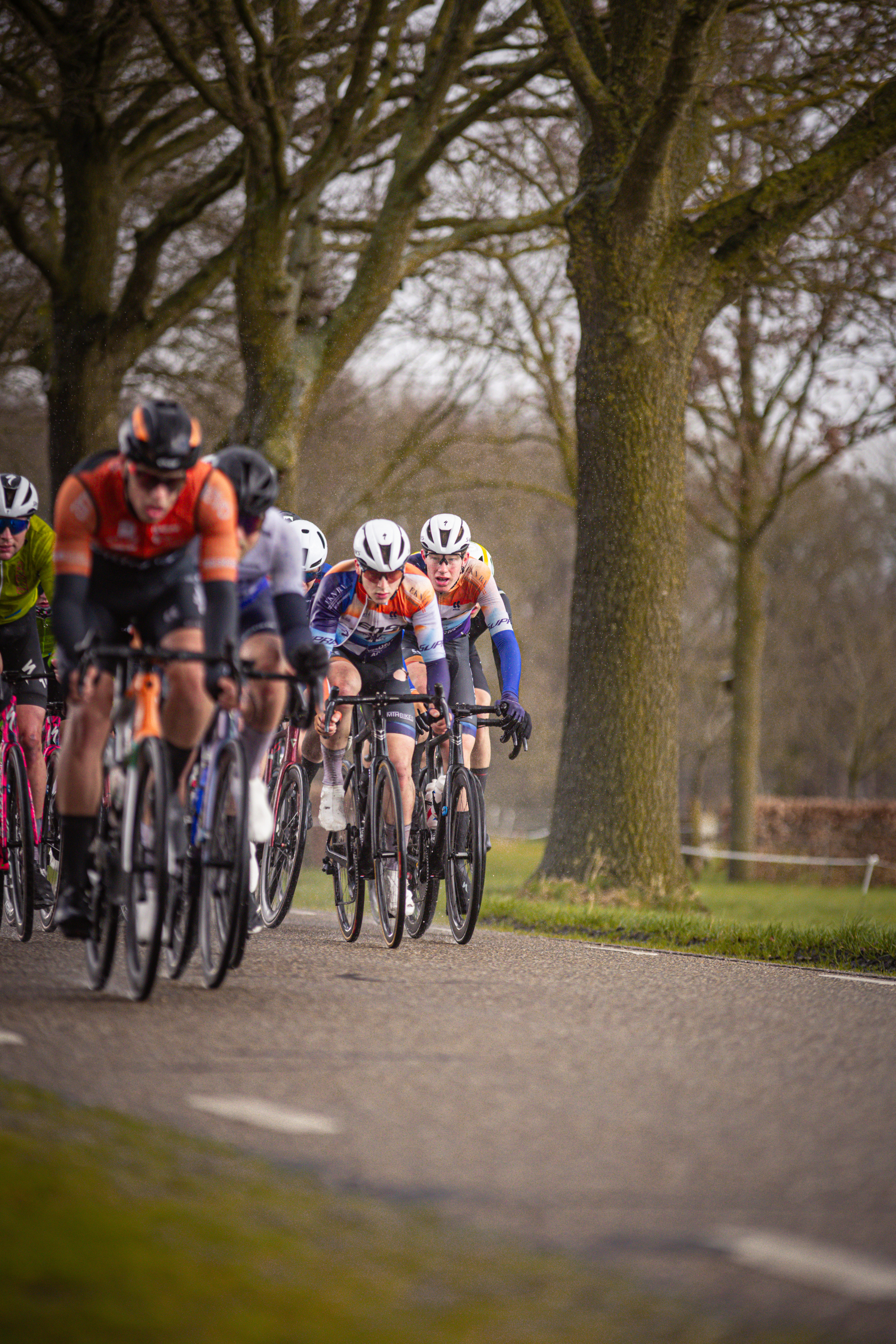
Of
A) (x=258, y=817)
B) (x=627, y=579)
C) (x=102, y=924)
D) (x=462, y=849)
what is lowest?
(x=102, y=924)

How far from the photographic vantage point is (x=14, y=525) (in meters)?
7.89

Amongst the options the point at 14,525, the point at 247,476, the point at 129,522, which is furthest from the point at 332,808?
the point at 129,522

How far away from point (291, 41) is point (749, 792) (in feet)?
47.6

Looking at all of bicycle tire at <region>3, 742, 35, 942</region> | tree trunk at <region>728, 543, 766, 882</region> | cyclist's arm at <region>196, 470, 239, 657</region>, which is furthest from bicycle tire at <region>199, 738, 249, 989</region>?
tree trunk at <region>728, 543, 766, 882</region>

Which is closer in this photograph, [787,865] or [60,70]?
[60,70]

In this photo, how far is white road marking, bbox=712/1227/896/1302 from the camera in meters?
2.69

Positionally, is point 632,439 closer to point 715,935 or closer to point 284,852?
point 715,935

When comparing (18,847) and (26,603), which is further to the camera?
A: (26,603)

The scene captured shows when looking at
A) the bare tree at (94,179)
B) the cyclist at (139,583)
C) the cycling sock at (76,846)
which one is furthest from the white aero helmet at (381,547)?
the bare tree at (94,179)

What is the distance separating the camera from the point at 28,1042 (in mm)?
4586

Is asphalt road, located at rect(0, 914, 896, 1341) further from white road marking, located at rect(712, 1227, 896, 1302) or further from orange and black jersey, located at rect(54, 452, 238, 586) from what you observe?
orange and black jersey, located at rect(54, 452, 238, 586)

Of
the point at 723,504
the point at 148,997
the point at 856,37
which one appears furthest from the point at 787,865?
the point at 148,997

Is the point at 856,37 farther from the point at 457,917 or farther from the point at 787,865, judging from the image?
the point at 787,865

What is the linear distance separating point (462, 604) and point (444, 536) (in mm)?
740
